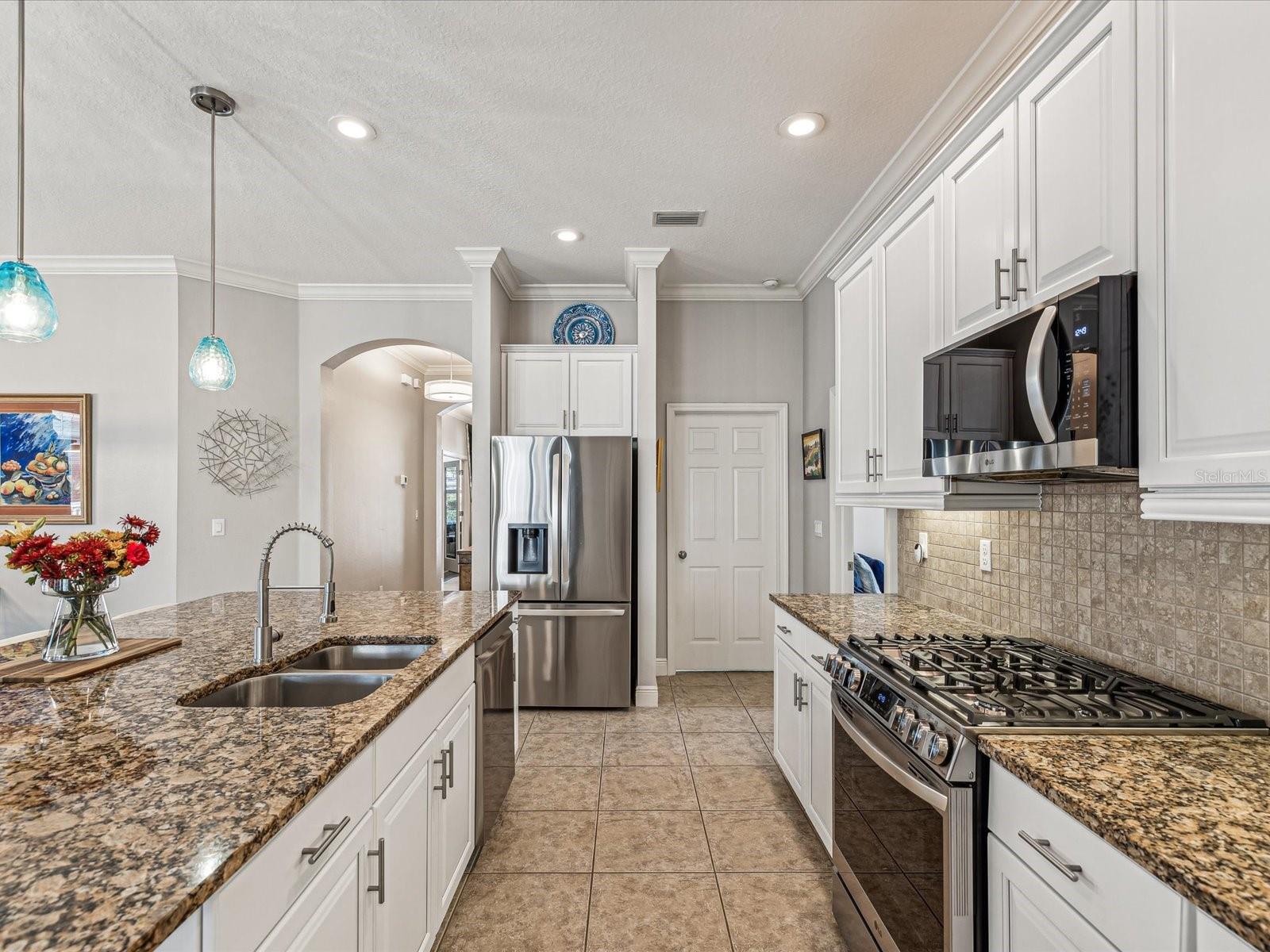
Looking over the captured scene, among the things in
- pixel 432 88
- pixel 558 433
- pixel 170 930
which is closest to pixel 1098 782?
pixel 170 930

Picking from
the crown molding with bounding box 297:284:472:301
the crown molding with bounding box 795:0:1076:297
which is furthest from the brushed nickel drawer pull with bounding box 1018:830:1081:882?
the crown molding with bounding box 297:284:472:301

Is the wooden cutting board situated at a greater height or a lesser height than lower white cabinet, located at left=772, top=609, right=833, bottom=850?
greater

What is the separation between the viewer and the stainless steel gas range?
1.27 m

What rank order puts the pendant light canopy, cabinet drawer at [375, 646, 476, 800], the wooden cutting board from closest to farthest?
cabinet drawer at [375, 646, 476, 800]
the wooden cutting board
the pendant light canopy

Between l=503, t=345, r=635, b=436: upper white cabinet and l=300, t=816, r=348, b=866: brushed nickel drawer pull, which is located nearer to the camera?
l=300, t=816, r=348, b=866: brushed nickel drawer pull

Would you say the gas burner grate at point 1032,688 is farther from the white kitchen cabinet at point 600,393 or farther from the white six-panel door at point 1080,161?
the white kitchen cabinet at point 600,393

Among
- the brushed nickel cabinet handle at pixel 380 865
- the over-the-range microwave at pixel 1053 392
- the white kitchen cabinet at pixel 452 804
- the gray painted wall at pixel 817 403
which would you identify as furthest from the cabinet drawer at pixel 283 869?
the gray painted wall at pixel 817 403

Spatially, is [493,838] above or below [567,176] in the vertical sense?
below

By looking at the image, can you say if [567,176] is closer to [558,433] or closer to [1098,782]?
[558,433]

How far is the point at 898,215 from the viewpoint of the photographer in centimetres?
235

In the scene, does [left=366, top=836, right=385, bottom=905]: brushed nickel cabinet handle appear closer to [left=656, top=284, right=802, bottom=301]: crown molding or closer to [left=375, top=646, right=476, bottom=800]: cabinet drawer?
[left=375, top=646, right=476, bottom=800]: cabinet drawer

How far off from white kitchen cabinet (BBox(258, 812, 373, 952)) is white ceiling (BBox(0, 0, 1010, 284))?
2263 mm

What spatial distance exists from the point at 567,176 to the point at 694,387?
6.57 ft

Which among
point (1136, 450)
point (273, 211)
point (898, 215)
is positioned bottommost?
point (1136, 450)
